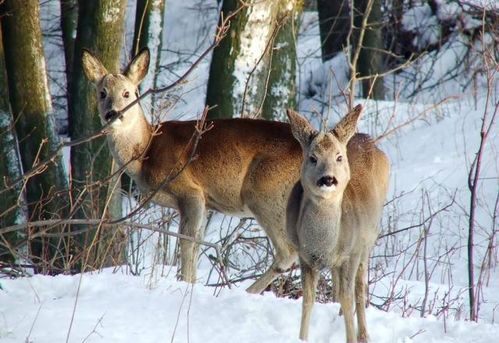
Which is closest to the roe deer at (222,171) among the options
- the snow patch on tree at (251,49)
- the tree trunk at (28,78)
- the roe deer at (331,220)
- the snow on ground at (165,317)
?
the snow on ground at (165,317)

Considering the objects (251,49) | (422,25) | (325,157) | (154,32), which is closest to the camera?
(325,157)

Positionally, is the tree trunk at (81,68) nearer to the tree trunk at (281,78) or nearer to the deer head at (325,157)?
the tree trunk at (281,78)

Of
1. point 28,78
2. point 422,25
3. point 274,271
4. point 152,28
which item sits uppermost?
point 422,25

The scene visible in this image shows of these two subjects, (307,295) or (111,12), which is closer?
(307,295)

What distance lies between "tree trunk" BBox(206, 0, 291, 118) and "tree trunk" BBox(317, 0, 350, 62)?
30.8ft

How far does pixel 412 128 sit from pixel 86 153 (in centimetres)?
620

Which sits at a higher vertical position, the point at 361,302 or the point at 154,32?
the point at 154,32

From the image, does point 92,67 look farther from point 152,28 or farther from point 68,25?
point 68,25

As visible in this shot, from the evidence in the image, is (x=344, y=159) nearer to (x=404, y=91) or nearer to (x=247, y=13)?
(x=247, y=13)

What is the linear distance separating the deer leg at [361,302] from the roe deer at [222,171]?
6.51 feet

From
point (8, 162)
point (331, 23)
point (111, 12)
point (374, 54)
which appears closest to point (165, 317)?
point (111, 12)

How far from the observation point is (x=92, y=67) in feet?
31.0

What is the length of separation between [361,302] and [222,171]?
2.53 m

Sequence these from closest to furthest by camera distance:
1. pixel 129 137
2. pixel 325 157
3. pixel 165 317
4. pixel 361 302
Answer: pixel 165 317 → pixel 325 157 → pixel 361 302 → pixel 129 137
